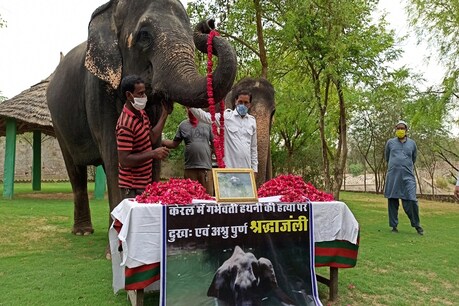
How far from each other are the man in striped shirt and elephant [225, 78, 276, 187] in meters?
2.19

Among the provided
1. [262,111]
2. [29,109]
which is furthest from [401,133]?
[29,109]

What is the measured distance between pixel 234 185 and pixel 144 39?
1882 mm

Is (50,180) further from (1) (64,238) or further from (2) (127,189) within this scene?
(2) (127,189)

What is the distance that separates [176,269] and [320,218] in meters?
1.19

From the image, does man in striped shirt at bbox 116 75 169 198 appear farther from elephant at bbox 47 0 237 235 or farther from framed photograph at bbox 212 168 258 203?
framed photograph at bbox 212 168 258 203

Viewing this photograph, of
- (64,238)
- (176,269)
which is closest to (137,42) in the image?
(176,269)

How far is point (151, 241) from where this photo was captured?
303cm

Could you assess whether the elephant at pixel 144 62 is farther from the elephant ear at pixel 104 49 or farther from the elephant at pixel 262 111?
the elephant at pixel 262 111

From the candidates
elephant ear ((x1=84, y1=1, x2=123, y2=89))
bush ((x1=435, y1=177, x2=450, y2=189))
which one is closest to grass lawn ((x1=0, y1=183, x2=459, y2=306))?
elephant ear ((x1=84, y1=1, x2=123, y2=89))

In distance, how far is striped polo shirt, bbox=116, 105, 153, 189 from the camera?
3789 mm

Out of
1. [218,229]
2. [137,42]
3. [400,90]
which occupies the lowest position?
[218,229]

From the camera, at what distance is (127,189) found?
13.3 feet

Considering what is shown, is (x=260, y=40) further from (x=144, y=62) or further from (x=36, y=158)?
(x=36, y=158)

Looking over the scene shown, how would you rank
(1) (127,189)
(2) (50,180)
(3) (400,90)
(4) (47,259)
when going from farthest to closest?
1. (2) (50,180)
2. (3) (400,90)
3. (4) (47,259)
4. (1) (127,189)
